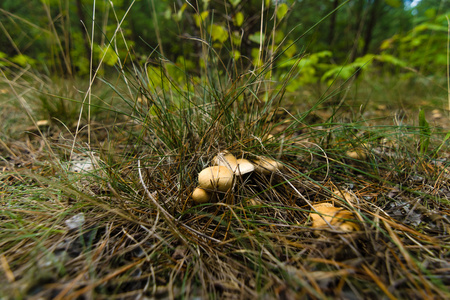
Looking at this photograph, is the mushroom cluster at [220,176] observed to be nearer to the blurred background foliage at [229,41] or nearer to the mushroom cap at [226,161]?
the mushroom cap at [226,161]

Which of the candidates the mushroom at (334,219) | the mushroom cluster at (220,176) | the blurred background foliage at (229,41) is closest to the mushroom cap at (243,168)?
the mushroom cluster at (220,176)

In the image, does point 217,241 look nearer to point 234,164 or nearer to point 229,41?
point 234,164

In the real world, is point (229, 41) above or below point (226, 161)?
above

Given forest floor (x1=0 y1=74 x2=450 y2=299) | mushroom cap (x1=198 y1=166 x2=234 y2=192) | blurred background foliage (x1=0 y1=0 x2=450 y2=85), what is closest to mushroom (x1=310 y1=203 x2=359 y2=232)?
forest floor (x1=0 y1=74 x2=450 y2=299)

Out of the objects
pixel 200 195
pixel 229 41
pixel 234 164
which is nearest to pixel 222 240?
pixel 200 195

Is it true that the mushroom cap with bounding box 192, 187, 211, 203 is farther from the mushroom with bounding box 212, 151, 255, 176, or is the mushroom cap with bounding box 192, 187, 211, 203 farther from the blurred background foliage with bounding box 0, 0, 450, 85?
the blurred background foliage with bounding box 0, 0, 450, 85

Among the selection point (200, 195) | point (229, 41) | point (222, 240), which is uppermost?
point (229, 41)
